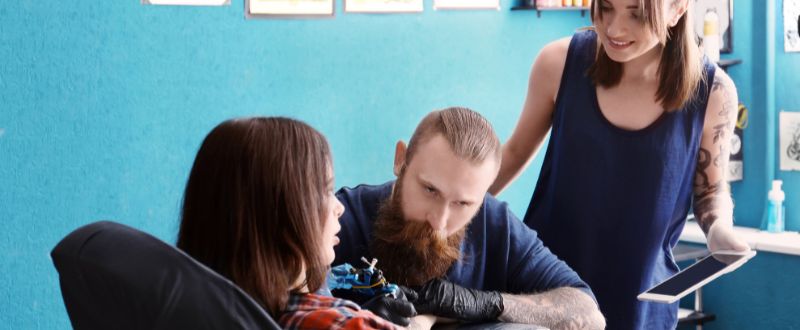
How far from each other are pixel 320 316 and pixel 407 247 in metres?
0.57

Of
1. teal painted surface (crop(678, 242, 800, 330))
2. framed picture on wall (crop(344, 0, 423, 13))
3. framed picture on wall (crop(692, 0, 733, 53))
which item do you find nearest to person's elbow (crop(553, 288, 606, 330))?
framed picture on wall (crop(344, 0, 423, 13))

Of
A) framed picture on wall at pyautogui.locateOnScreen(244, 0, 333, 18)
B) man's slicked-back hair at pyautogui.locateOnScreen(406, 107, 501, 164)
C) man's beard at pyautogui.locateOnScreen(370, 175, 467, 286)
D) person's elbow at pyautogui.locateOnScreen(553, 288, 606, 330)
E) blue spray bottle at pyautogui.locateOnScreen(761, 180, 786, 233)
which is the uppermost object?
framed picture on wall at pyautogui.locateOnScreen(244, 0, 333, 18)

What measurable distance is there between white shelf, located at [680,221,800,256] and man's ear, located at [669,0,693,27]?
1.72 metres

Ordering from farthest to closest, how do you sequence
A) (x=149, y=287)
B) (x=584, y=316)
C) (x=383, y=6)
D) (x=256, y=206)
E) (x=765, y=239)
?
(x=765, y=239) → (x=383, y=6) → (x=584, y=316) → (x=256, y=206) → (x=149, y=287)

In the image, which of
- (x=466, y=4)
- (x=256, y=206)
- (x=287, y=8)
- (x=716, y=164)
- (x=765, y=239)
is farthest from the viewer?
(x=765, y=239)

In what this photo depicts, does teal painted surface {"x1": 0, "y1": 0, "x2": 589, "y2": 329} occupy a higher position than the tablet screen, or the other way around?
teal painted surface {"x1": 0, "y1": 0, "x2": 589, "y2": 329}

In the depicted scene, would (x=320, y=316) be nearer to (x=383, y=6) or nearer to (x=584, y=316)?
(x=584, y=316)

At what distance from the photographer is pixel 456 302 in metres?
1.89

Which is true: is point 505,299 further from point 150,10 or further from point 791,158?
point 791,158

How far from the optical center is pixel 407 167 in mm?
2070

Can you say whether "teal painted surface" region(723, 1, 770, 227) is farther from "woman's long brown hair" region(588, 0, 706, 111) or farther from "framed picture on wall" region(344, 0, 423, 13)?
"woman's long brown hair" region(588, 0, 706, 111)

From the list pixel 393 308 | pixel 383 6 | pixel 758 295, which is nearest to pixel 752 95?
pixel 758 295

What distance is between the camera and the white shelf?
3842mm

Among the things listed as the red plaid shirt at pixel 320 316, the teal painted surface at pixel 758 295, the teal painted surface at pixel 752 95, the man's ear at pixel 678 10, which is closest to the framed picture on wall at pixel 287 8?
the man's ear at pixel 678 10
